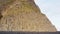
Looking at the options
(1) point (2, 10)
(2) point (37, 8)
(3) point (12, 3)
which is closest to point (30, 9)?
(2) point (37, 8)

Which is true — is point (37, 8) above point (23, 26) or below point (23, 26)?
above

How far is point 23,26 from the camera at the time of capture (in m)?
1.75

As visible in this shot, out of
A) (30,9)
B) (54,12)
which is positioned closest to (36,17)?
(30,9)

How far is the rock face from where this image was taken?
1.74 m

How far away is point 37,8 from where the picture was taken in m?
1.94

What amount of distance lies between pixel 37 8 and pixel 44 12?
4.2 inches

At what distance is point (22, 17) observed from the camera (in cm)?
181

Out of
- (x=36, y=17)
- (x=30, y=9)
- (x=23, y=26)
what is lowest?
(x=23, y=26)

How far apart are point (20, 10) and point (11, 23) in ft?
0.72

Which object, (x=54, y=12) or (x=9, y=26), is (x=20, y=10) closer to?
(x=9, y=26)

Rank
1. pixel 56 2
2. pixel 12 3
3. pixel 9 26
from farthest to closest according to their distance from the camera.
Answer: pixel 56 2, pixel 12 3, pixel 9 26

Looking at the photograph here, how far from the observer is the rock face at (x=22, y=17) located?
1737mm

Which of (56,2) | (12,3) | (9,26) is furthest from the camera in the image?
(56,2)

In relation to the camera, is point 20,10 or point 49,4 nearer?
point 20,10
